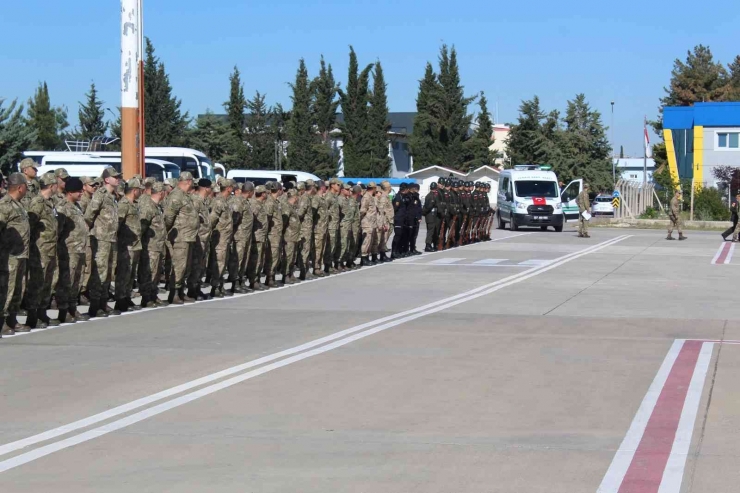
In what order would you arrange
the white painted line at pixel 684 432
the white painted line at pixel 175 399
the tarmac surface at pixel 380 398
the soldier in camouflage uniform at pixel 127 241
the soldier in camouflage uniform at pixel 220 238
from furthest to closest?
the soldier in camouflage uniform at pixel 220 238
the soldier in camouflage uniform at pixel 127 241
the white painted line at pixel 175 399
the tarmac surface at pixel 380 398
the white painted line at pixel 684 432

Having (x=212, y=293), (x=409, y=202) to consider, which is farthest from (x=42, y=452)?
(x=409, y=202)

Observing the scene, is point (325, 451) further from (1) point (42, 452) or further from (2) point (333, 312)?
(2) point (333, 312)

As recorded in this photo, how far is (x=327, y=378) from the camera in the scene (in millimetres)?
9766

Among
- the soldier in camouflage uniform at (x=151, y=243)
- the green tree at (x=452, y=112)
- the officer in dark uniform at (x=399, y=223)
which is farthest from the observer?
the green tree at (x=452, y=112)

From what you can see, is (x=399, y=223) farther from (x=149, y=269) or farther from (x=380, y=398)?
(x=380, y=398)

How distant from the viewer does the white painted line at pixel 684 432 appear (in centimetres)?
635

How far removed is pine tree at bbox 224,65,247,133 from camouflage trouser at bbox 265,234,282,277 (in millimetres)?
62993

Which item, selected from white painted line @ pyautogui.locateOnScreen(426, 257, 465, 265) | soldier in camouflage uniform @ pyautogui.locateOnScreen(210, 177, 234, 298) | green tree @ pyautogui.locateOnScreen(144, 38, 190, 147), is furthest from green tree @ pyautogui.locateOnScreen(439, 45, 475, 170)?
soldier in camouflage uniform @ pyautogui.locateOnScreen(210, 177, 234, 298)

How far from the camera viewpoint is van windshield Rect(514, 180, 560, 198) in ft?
142

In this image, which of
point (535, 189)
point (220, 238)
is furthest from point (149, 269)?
point (535, 189)

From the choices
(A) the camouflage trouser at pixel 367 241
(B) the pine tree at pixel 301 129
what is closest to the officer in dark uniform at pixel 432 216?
(A) the camouflage trouser at pixel 367 241

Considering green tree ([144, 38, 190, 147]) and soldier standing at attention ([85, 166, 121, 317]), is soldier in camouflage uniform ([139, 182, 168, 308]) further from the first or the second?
green tree ([144, 38, 190, 147])

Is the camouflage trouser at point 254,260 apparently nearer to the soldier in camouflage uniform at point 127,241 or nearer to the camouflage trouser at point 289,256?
the camouflage trouser at point 289,256

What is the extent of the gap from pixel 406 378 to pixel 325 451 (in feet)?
9.30
